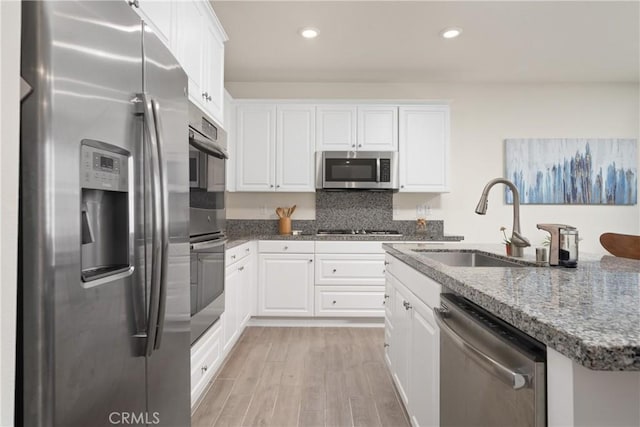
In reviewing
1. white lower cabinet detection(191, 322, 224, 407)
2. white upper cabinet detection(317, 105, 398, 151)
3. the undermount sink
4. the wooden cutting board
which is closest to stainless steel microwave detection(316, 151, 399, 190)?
white upper cabinet detection(317, 105, 398, 151)

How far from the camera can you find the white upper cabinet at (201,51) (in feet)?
6.19

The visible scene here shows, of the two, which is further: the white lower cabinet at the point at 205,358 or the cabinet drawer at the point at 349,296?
the cabinet drawer at the point at 349,296

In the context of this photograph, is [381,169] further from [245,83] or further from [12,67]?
[12,67]

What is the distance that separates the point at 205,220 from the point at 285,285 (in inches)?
68.1

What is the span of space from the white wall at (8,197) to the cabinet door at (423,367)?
118 centimetres

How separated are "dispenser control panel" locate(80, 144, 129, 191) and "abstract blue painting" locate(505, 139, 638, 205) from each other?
4201 millimetres

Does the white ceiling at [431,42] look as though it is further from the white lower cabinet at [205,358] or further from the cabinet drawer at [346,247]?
the white lower cabinet at [205,358]

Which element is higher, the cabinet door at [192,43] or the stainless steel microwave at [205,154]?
the cabinet door at [192,43]

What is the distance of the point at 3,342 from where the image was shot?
579 mm

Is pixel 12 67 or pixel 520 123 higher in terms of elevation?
pixel 520 123

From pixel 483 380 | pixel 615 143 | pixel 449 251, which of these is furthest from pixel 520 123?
pixel 483 380

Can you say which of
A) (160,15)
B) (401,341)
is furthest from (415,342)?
(160,15)

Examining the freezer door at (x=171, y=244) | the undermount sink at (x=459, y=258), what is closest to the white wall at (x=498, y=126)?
the undermount sink at (x=459, y=258)

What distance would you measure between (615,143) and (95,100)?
5.22 meters
